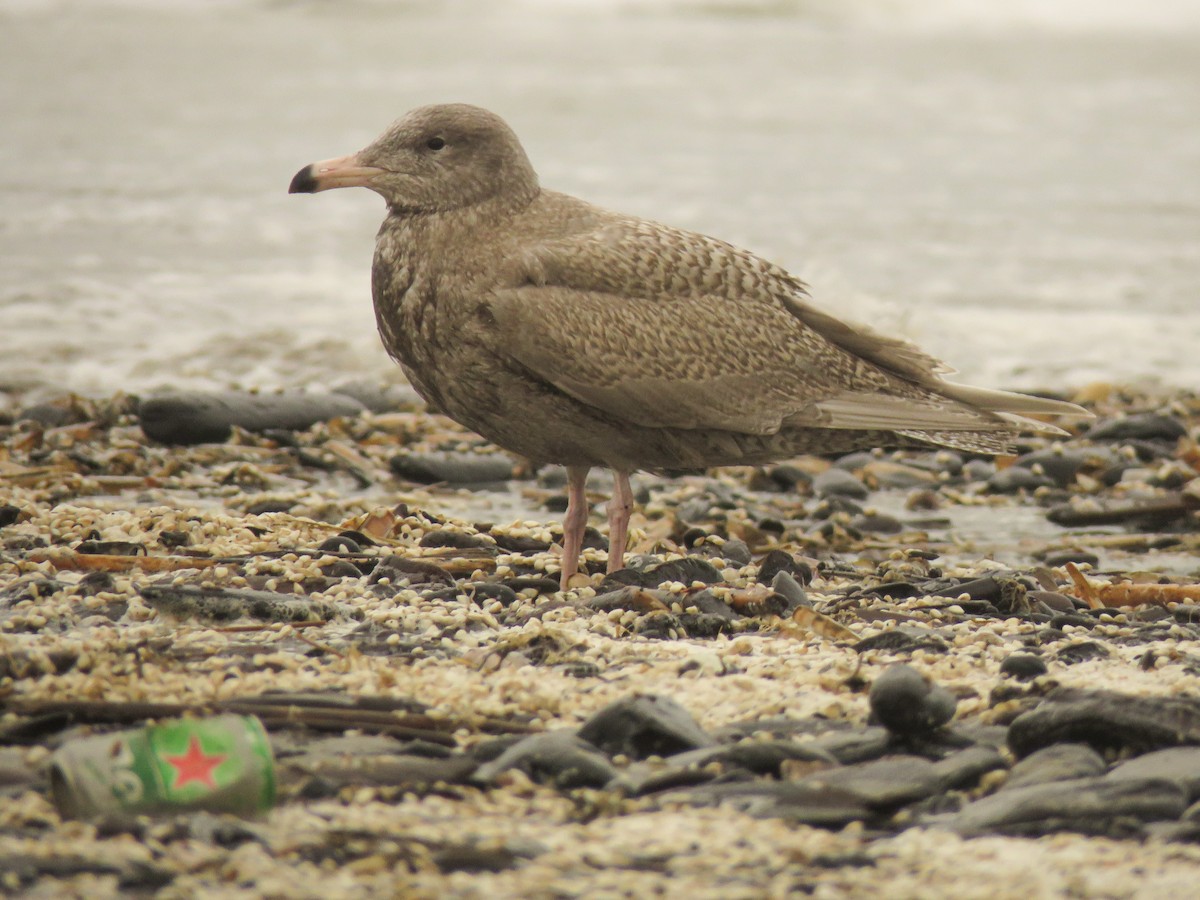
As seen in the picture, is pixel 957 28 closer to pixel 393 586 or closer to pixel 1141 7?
pixel 1141 7

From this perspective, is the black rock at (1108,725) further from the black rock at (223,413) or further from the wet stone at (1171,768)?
the black rock at (223,413)

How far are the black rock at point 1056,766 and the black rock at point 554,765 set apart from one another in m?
0.95

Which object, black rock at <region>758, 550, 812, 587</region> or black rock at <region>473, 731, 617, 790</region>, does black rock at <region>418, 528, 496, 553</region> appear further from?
black rock at <region>473, 731, 617, 790</region>

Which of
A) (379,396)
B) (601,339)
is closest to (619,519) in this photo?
(601,339)

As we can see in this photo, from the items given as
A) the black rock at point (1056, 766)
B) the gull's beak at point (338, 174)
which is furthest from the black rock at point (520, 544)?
the black rock at point (1056, 766)

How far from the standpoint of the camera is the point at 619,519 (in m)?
5.86

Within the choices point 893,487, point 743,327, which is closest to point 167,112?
point 893,487

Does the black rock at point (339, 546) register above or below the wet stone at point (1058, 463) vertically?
below

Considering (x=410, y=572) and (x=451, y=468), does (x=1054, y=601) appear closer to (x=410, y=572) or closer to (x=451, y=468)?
(x=410, y=572)

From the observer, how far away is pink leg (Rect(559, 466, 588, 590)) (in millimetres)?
5727

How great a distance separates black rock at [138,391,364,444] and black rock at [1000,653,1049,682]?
17.0ft

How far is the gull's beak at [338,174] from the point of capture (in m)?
5.73

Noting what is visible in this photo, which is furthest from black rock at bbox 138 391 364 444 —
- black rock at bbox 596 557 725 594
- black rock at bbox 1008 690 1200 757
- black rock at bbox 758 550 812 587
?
black rock at bbox 1008 690 1200 757

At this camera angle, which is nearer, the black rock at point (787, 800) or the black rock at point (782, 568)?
the black rock at point (787, 800)
